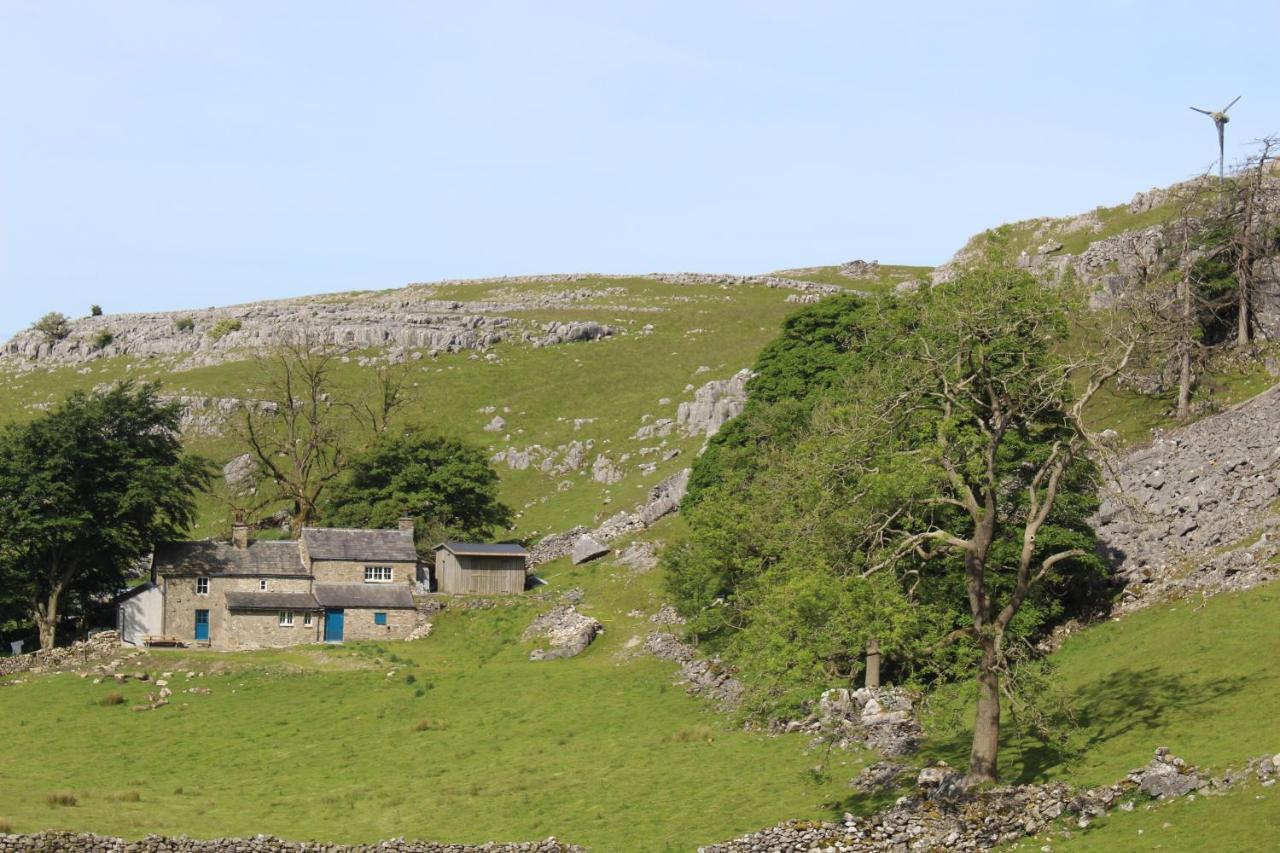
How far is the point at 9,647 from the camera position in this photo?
254ft

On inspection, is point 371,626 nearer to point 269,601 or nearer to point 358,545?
point 269,601

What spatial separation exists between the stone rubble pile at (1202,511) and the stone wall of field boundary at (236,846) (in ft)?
87.4

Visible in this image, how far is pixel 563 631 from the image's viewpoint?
74000mm

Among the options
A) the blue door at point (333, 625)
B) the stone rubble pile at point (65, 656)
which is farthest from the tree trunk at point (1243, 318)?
the stone rubble pile at point (65, 656)

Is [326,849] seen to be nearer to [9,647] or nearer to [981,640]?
[981,640]

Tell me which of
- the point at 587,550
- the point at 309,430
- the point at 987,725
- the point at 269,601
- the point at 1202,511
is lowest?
the point at 269,601

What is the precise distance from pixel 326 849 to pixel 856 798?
16.7 meters

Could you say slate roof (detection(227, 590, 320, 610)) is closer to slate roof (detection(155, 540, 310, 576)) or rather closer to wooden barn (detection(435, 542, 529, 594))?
slate roof (detection(155, 540, 310, 576))

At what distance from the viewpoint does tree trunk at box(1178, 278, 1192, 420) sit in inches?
2651

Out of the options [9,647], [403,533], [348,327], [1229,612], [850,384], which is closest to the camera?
[1229,612]

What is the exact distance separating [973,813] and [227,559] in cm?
5640

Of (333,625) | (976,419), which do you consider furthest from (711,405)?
(976,419)

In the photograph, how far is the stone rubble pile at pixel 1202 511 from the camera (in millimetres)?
52312

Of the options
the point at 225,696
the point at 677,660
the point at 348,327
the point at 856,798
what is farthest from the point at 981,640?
the point at 348,327
